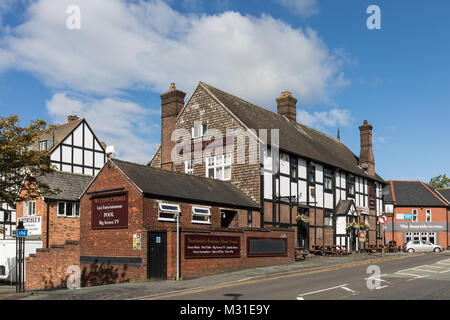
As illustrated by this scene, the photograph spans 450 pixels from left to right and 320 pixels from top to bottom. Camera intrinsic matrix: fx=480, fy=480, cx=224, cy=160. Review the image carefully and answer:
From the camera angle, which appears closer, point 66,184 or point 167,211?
point 167,211

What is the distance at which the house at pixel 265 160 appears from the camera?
1171 inches

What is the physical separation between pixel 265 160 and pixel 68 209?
12966 mm

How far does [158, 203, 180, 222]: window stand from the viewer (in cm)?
2270

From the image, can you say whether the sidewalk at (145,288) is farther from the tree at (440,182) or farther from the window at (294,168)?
the tree at (440,182)

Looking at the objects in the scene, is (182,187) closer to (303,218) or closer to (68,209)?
(68,209)

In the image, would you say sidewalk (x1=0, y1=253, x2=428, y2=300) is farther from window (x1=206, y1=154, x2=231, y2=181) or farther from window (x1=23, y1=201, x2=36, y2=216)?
window (x1=23, y1=201, x2=36, y2=216)

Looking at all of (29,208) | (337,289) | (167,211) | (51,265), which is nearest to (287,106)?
(167,211)

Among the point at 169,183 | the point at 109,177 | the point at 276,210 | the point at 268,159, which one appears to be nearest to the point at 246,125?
the point at 268,159

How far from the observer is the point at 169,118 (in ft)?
115

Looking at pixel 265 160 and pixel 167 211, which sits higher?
pixel 265 160

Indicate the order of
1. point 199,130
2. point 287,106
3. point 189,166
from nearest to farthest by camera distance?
1. point 199,130
2. point 189,166
3. point 287,106

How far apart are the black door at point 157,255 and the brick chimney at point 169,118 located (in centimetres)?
1381

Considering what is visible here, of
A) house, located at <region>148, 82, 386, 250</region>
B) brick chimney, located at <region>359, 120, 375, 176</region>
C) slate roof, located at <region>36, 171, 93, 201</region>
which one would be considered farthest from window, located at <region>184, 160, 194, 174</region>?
brick chimney, located at <region>359, 120, 375, 176</region>

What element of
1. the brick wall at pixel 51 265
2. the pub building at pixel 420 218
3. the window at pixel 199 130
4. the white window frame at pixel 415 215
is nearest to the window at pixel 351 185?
the window at pixel 199 130
